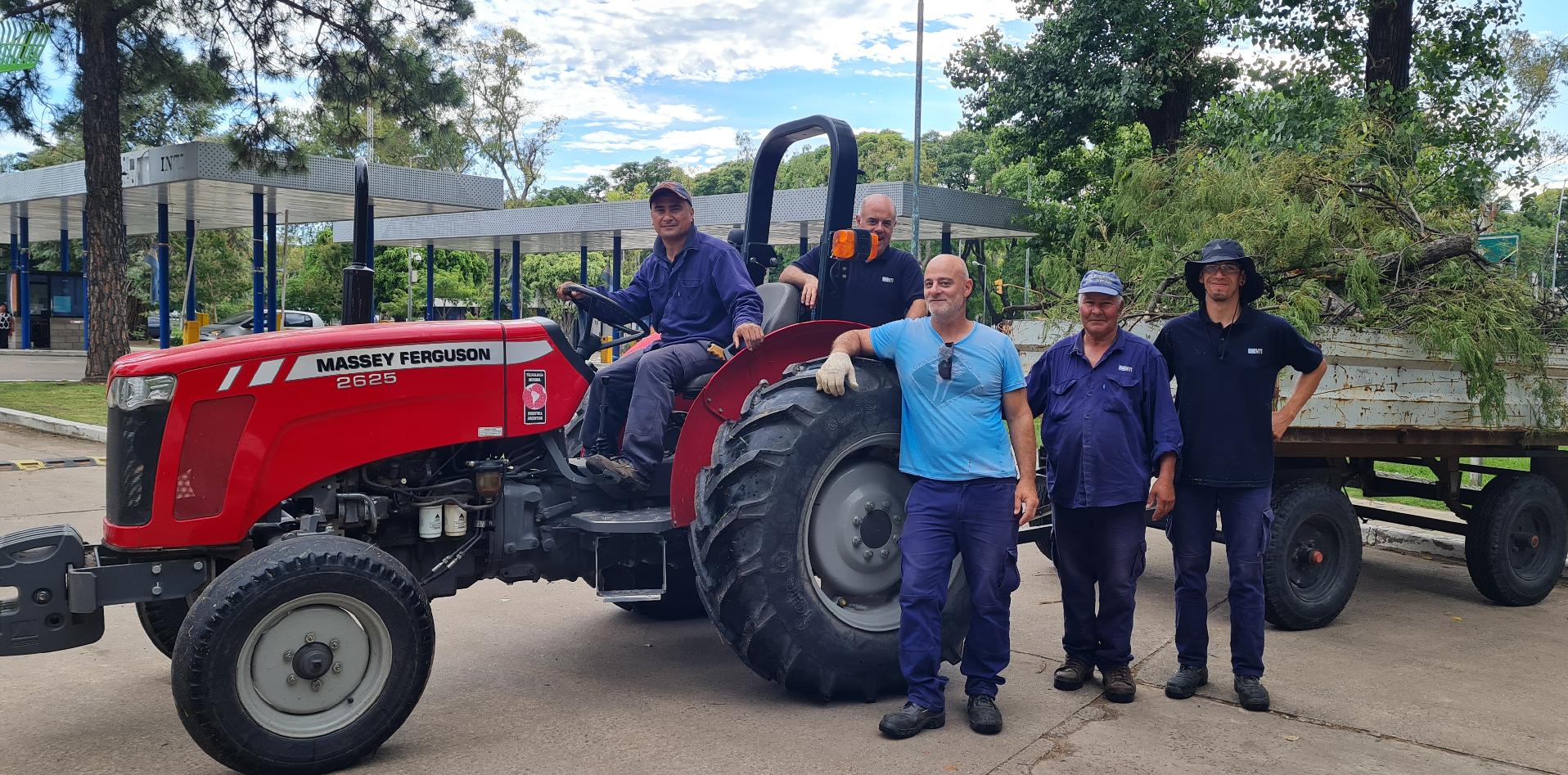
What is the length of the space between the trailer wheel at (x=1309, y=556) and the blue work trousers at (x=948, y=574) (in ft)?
6.73

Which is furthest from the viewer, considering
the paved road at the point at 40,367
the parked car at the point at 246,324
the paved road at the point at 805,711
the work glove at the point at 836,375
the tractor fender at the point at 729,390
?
the parked car at the point at 246,324

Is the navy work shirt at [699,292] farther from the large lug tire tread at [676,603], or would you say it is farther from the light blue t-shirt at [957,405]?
the large lug tire tread at [676,603]

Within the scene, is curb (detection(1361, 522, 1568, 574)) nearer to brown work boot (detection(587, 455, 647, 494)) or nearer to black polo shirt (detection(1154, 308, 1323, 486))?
black polo shirt (detection(1154, 308, 1323, 486))

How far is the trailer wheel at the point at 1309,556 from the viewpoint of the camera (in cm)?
573

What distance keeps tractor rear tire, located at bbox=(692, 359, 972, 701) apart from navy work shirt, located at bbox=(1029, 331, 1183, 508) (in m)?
0.62

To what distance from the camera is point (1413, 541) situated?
8.12m

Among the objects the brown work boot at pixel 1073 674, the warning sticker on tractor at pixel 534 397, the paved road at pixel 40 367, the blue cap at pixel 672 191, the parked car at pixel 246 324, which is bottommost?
the brown work boot at pixel 1073 674

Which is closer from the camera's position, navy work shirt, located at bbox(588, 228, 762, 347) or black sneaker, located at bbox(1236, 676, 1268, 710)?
black sneaker, located at bbox(1236, 676, 1268, 710)

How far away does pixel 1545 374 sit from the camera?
6406 mm

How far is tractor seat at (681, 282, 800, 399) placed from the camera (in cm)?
495

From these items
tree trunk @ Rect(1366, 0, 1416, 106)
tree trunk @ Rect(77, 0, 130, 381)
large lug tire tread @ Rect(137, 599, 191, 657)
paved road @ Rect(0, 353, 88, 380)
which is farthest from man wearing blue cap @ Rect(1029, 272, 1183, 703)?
paved road @ Rect(0, 353, 88, 380)

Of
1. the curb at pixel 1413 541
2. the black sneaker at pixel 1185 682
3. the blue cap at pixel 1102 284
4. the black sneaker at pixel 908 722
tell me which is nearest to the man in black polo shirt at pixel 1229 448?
the black sneaker at pixel 1185 682

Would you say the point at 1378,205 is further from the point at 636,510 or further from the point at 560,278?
the point at 560,278

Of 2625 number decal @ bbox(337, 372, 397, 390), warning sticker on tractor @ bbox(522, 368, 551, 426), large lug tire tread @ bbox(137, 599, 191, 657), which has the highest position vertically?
2625 number decal @ bbox(337, 372, 397, 390)
